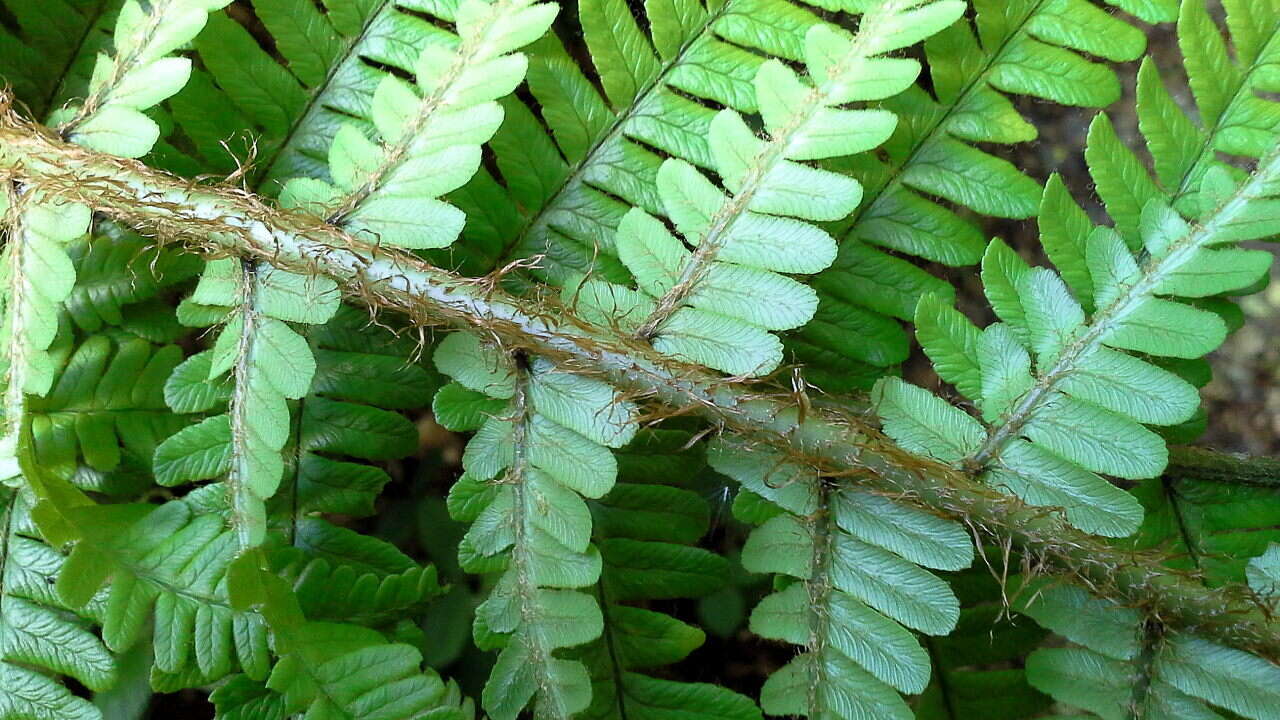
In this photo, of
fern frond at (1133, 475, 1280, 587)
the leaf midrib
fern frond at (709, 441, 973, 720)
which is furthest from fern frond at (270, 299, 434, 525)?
fern frond at (1133, 475, 1280, 587)

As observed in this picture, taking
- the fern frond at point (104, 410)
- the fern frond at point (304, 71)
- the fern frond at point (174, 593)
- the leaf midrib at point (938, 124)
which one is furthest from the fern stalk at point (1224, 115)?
the fern frond at point (104, 410)

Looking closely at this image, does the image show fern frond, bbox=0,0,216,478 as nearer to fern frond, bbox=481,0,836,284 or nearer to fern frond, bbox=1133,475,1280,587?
fern frond, bbox=481,0,836,284

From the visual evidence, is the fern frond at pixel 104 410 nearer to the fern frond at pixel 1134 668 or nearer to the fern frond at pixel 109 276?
the fern frond at pixel 109 276

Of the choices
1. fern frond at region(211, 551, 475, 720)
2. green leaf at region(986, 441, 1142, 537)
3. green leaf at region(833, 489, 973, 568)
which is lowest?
fern frond at region(211, 551, 475, 720)

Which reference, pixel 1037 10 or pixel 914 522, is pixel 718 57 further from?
pixel 914 522

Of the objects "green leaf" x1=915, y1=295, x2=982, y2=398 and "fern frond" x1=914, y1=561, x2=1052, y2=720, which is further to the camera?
"fern frond" x1=914, y1=561, x2=1052, y2=720
